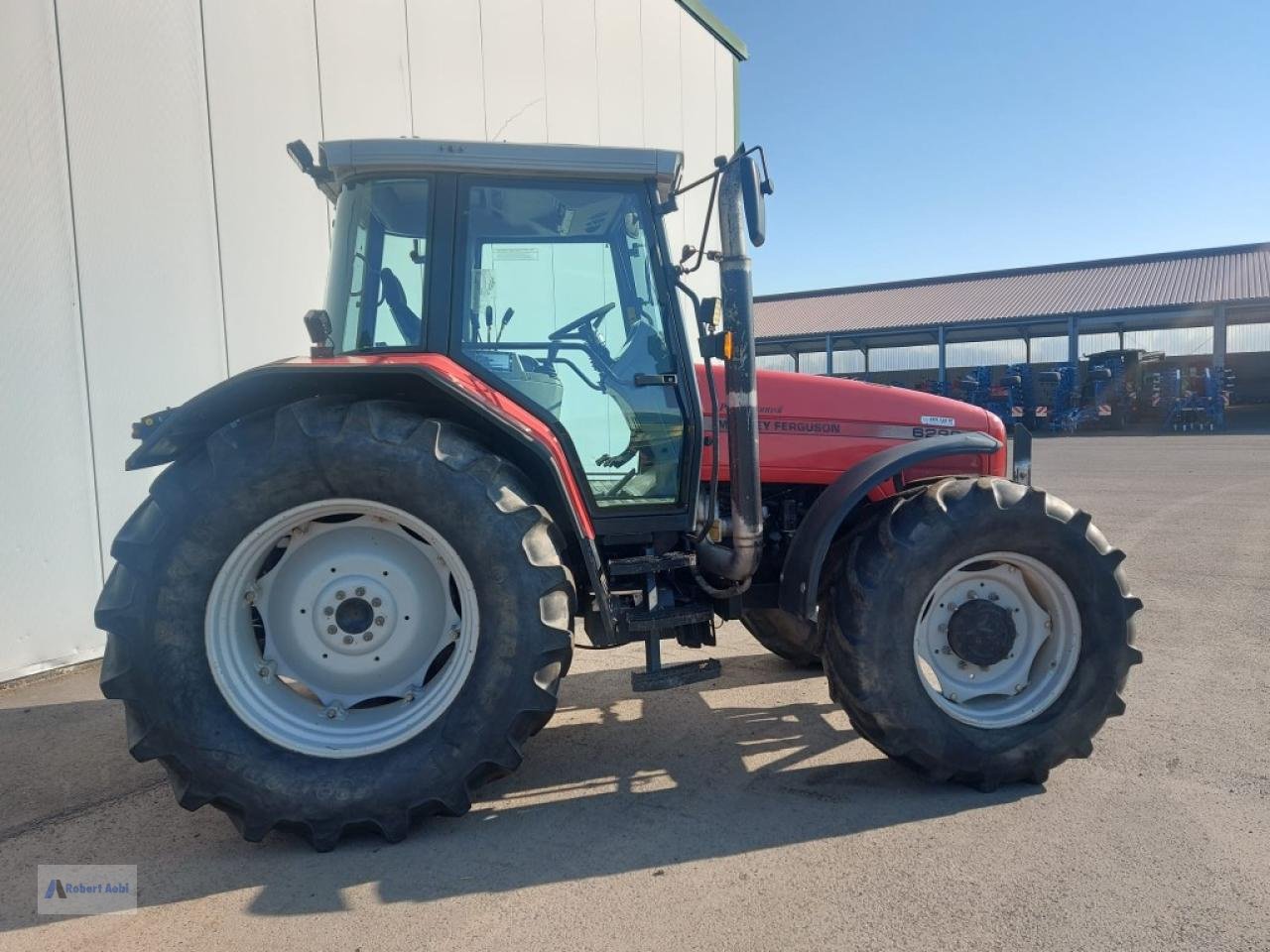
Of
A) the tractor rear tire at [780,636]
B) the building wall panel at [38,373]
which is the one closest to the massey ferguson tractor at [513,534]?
the tractor rear tire at [780,636]

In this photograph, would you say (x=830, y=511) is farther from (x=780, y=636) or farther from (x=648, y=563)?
(x=780, y=636)

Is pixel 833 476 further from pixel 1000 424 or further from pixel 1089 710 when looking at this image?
pixel 1089 710

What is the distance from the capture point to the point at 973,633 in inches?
123

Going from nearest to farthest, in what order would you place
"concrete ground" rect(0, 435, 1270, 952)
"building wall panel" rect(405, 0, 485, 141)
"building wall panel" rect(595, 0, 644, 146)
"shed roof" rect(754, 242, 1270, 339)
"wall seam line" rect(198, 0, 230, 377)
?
"concrete ground" rect(0, 435, 1270, 952) < "wall seam line" rect(198, 0, 230, 377) < "building wall panel" rect(405, 0, 485, 141) < "building wall panel" rect(595, 0, 644, 146) < "shed roof" rect(754, 242, 1270, 339)

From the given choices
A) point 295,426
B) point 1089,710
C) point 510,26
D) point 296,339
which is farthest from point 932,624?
point 510,26

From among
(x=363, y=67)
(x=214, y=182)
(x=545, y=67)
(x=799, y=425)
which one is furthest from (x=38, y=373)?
(x=545, y=67)

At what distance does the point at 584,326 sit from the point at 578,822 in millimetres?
1776

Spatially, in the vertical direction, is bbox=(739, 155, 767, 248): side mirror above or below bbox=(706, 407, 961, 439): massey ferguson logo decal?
above

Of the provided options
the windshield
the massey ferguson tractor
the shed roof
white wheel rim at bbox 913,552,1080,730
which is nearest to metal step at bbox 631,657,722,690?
the massey ferguson tractor

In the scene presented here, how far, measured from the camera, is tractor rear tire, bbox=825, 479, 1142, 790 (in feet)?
9.55

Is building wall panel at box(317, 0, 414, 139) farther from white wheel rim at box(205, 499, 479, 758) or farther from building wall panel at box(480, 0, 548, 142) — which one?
white wheel rim at box(205, 499, 479, 758)

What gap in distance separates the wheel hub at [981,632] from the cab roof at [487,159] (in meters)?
2.00

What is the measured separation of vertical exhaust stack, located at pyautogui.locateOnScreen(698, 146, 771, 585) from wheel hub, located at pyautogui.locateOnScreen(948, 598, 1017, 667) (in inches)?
33.1

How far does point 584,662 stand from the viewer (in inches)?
182
